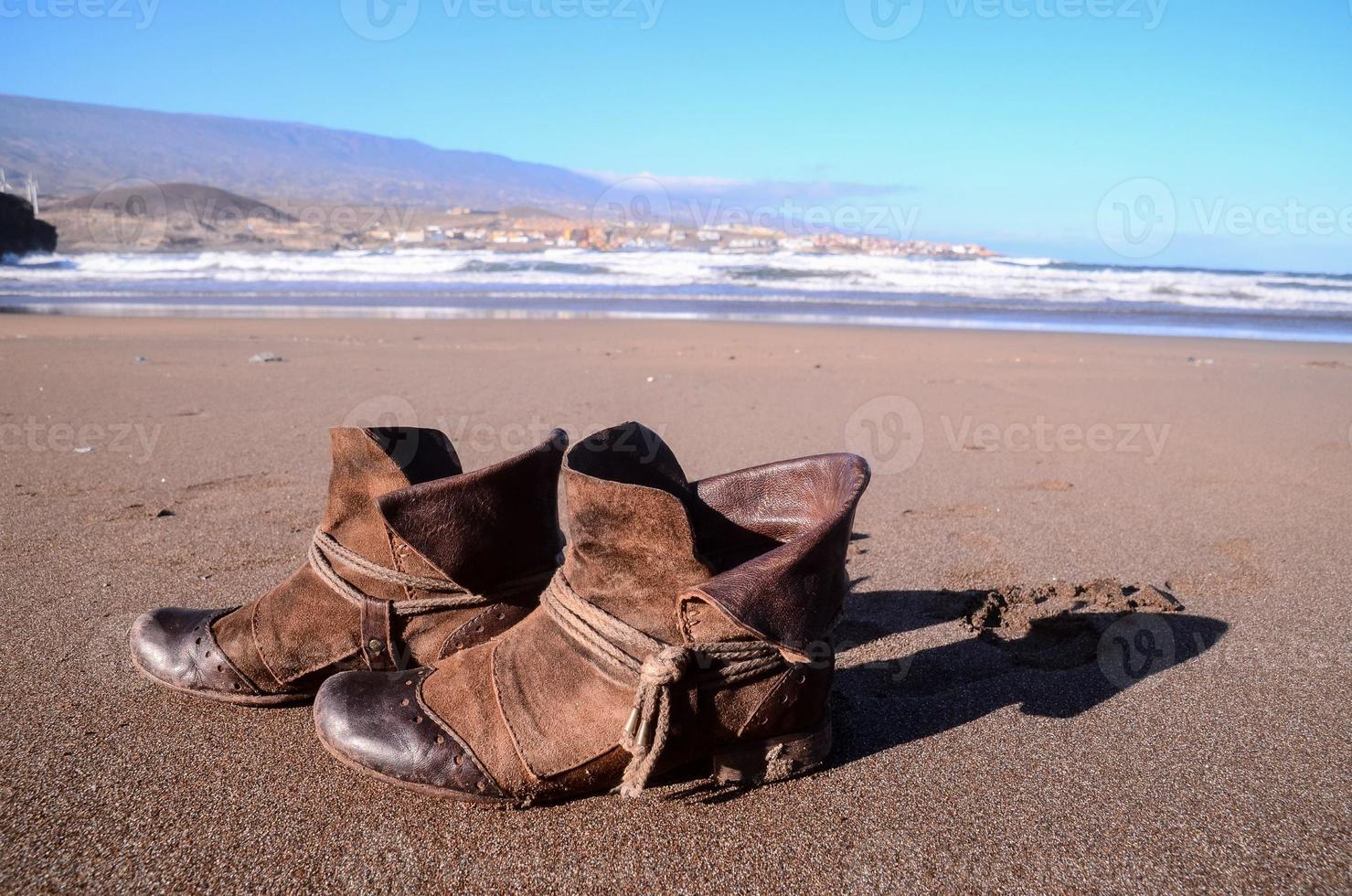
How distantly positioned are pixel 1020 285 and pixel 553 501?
2221 centimetres

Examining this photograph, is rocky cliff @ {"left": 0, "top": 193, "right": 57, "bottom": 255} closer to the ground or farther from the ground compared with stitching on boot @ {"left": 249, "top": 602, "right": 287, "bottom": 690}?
farther from the ground

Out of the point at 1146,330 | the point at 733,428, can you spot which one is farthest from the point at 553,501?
the point at 1146,330

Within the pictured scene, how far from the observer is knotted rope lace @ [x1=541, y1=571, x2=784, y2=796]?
4.39 feet

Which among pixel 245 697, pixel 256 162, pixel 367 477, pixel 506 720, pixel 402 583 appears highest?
pixel 256 162

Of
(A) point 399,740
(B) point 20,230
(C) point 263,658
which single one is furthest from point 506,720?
(B) point 20,230

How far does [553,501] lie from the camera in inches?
69.0

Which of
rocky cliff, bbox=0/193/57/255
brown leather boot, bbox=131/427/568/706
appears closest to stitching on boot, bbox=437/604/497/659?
brown leather boot, bbox=131/427/568/706

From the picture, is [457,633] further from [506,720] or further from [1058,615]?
[1058,615]

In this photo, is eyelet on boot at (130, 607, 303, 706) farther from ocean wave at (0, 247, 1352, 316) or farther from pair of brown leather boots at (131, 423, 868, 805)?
ocean wave at (0, 247, 1352, 316)

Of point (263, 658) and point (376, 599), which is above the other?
point (376, 599)

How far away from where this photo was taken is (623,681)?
1.41 m

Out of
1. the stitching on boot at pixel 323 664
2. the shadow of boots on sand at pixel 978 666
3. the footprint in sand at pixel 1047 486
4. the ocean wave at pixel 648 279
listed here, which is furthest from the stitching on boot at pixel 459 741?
the ocean wave at pixel 648 279

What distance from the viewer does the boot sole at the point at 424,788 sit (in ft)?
4.59

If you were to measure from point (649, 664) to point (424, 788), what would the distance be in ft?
1.47
